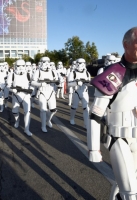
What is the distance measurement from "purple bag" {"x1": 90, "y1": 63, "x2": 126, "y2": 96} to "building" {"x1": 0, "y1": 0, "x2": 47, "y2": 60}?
86.0 meters

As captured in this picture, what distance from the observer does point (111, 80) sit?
6.71 ft

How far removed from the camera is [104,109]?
2070 millimetres

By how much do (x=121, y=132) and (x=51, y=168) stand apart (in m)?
2.38

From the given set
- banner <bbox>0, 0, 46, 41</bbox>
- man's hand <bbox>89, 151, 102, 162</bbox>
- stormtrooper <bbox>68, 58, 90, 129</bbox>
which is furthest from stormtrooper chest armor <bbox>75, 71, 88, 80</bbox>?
banner <bbox>0, 0, 46, 41</bbox>

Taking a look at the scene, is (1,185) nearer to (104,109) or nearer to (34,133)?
(104,109)

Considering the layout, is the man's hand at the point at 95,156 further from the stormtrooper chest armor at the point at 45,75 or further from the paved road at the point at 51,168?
the stormtrooper chest armor at the point at 45,75

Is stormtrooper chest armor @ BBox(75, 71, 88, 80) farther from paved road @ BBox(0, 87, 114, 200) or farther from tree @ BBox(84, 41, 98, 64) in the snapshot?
tree @ BBox(84, 41, 98, 64)

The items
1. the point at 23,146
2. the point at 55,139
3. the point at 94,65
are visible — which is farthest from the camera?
the point at 94,65

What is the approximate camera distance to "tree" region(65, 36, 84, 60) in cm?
3005

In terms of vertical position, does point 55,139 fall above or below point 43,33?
below

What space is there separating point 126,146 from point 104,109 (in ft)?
1.23

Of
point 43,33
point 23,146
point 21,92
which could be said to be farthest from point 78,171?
point 43,33

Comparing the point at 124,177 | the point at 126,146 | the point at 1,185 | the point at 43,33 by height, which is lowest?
the point at 1,185

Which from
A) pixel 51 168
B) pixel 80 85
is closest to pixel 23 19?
pixel 80 85
